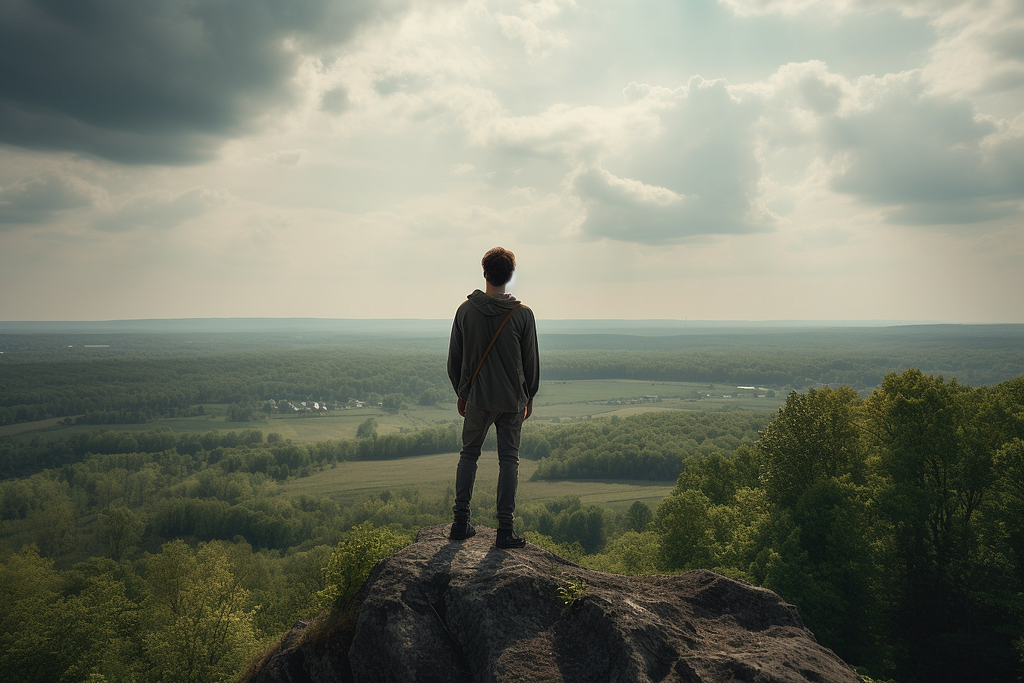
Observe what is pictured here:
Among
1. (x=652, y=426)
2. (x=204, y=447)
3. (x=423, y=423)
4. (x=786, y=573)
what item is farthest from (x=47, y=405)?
(x=786, y=573)

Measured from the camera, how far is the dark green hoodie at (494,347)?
263 inches

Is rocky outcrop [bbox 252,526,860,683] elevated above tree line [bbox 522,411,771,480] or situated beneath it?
elevated above

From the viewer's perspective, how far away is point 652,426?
330ft

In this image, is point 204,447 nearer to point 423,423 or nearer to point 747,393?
point 423,423

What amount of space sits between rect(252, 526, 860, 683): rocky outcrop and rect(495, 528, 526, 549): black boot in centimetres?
14

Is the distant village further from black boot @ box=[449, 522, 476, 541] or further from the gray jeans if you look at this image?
the gray jeans

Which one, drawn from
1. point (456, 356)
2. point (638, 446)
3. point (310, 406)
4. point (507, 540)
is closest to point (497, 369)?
point (456, 356)

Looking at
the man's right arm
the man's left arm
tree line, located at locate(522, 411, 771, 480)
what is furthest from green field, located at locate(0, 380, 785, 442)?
the man's right arm

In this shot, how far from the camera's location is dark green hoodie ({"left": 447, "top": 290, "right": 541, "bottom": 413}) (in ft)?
21.9

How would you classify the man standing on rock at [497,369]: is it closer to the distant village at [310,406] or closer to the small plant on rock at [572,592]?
the small plant on rock at [572,592]

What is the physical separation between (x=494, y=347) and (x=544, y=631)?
3207 millimetres

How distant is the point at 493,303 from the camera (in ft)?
21.8

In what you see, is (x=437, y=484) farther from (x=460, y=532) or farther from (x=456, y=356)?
(x=456, y=356)

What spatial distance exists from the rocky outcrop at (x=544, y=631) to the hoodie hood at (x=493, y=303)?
305cm
